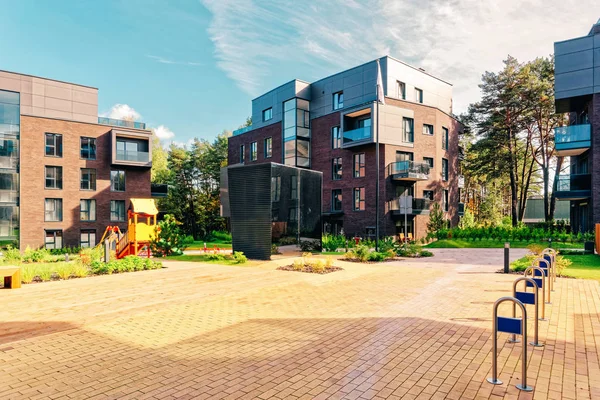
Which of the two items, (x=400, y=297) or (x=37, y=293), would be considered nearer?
(x=400, y=297)

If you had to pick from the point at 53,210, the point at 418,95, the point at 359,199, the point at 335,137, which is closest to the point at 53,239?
the point at 53,210

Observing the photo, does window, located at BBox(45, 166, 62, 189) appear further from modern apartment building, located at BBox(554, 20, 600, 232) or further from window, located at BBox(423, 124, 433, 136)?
modern apartment building, located at BBox(554, 20, 600, 232)

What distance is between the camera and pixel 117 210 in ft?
121

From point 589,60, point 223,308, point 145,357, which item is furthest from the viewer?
point 589,60

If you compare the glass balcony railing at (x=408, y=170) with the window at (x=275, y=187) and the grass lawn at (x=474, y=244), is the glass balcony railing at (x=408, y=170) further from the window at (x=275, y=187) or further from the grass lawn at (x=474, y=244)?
the window at (x=275, y=187)

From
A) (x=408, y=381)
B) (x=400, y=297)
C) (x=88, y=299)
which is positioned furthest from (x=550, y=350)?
(x=88, y=299)

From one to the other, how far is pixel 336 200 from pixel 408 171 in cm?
786

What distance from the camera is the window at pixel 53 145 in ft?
112

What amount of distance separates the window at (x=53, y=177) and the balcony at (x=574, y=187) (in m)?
42.7

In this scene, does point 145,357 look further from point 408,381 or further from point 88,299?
point 88,299

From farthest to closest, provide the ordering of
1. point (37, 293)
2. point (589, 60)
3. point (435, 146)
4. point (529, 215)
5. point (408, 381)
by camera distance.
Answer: point (529, 215), point (435, 146), point (589, 60), point (37, 293), point (408, 381)

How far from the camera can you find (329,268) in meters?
15.3

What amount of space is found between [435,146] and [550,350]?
1268 inches

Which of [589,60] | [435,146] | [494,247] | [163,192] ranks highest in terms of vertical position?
[589,60]
